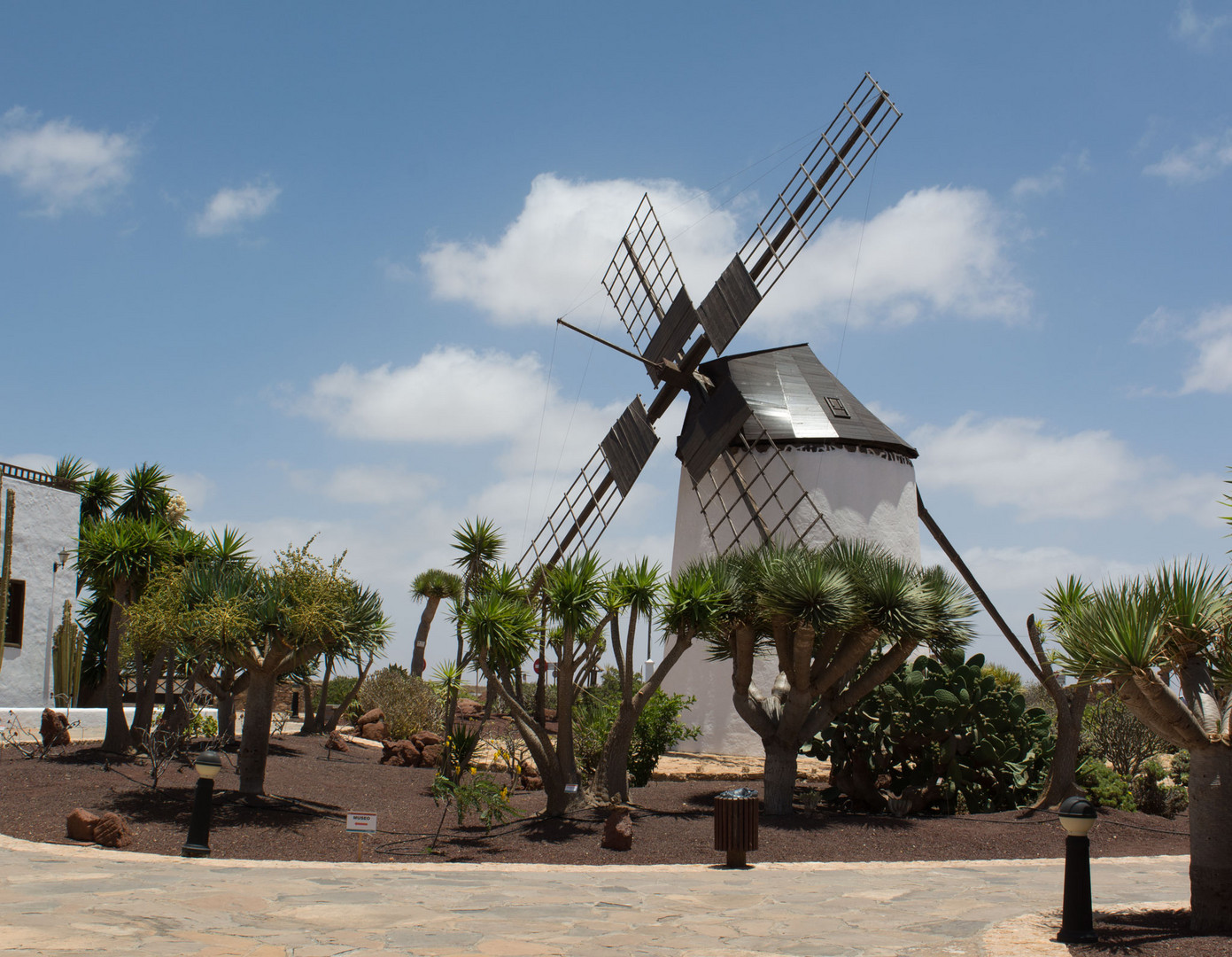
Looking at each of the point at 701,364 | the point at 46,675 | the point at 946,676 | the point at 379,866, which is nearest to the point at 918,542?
the point at 701,364

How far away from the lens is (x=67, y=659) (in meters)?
21.5

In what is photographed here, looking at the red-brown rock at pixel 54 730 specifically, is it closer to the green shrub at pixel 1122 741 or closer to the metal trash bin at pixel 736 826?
the metal trash bin at pixel 736 826

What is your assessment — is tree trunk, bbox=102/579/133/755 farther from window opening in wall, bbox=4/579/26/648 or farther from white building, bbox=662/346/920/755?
white building, bbox=662/346/920/755

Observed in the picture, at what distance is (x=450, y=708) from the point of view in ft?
50.5

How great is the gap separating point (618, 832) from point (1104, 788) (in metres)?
6.95

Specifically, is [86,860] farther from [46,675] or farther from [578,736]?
[46,675]

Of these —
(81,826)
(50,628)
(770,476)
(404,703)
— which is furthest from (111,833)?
(770,476)

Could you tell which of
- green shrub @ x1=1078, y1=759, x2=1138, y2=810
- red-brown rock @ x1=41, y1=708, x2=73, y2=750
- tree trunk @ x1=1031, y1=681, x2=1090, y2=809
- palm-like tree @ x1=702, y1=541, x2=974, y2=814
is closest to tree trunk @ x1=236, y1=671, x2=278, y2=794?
red-brown rock @ x1=41, y1=708, x2=73, y2=750

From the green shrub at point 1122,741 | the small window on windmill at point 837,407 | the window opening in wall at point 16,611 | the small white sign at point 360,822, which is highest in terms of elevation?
the small window on windmill at point 837,407

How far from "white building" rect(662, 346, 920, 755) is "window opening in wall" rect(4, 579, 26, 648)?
1357 cm

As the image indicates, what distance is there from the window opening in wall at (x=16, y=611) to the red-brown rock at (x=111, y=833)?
41.7ft

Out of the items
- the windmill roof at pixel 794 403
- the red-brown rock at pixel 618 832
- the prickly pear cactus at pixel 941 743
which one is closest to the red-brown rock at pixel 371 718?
the windmill roof at pixel 794 403

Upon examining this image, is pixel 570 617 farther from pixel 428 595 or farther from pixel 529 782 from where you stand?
pixel 428 595

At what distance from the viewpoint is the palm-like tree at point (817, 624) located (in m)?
11.9
